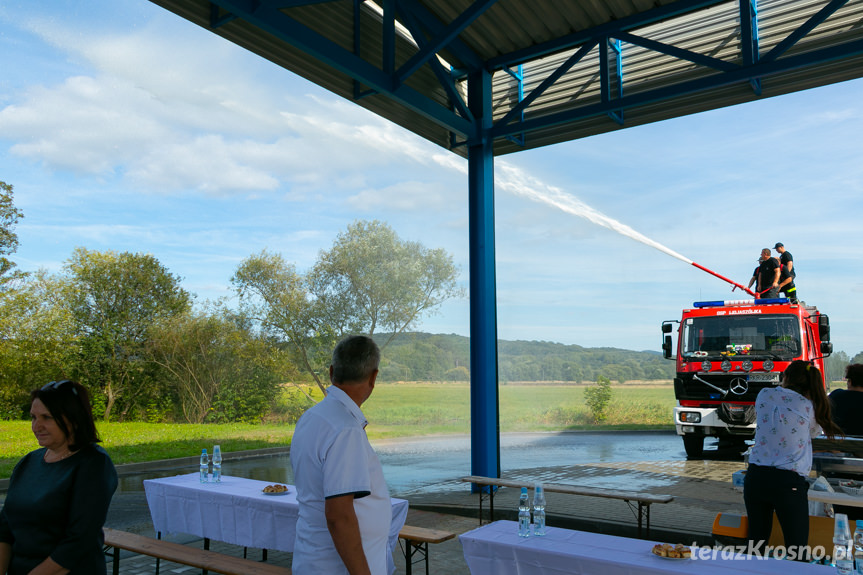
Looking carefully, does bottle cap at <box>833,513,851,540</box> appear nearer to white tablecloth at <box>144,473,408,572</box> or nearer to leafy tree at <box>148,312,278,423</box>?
white tablecloth at <box>144,473,408,572</box>

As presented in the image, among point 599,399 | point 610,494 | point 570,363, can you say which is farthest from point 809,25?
point 570,363

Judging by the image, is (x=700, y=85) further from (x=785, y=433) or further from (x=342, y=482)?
(x=342, y=482)

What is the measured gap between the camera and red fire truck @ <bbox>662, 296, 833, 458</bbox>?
10.3 metres

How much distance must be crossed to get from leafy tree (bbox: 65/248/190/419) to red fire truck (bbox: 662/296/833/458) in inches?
630

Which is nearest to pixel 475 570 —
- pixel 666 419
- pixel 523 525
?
pixel 523 525

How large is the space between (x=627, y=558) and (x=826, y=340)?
8746mm

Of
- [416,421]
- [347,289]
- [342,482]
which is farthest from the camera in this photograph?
[416,421]

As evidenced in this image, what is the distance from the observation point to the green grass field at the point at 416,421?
599 inches

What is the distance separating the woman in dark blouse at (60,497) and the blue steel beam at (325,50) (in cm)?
369

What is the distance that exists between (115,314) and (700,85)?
1858cm

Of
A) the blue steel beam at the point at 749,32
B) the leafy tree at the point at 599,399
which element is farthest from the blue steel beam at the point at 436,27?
the leafy tree at the point at 599,399

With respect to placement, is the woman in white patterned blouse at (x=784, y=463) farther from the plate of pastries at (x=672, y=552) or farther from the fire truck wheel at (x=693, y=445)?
the fire truck wheel at (x=693, y=445)

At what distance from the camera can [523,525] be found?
369 cm

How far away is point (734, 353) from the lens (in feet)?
34.9
